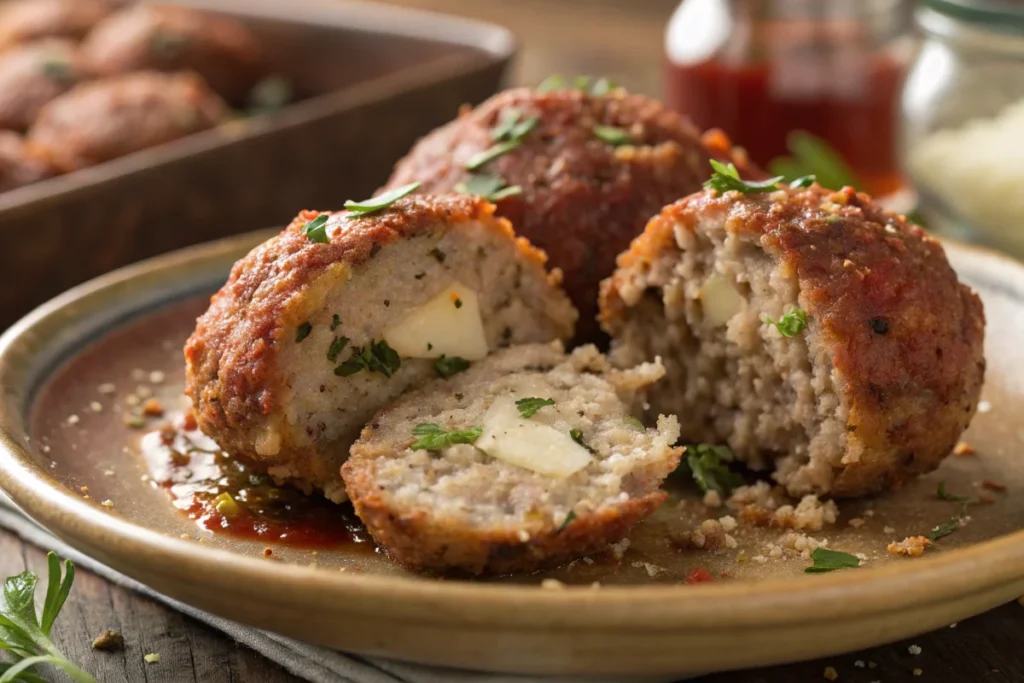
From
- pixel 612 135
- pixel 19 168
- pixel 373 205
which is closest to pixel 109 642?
pixel 373 205

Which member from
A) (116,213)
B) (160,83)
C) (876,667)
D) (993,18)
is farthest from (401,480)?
(160,83)

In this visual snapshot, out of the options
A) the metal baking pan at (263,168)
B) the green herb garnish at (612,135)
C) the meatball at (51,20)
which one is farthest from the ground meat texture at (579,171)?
the meatball at (51,20)

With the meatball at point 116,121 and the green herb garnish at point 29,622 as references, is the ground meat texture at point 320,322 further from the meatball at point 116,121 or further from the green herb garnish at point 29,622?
the meatball at point 116,121

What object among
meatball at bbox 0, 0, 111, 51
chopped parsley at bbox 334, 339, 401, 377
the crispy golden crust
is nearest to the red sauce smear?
the crispy golden crust

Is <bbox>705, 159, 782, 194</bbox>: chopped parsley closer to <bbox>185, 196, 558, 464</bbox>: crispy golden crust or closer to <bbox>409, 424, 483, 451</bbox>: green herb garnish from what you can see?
<bbox>185, 196, 558, 464</bbox>: crispy golden crust

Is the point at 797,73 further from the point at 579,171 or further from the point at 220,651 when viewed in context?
the point at 220,651

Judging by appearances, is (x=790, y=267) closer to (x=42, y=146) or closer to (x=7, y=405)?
(x=7, y=405)
